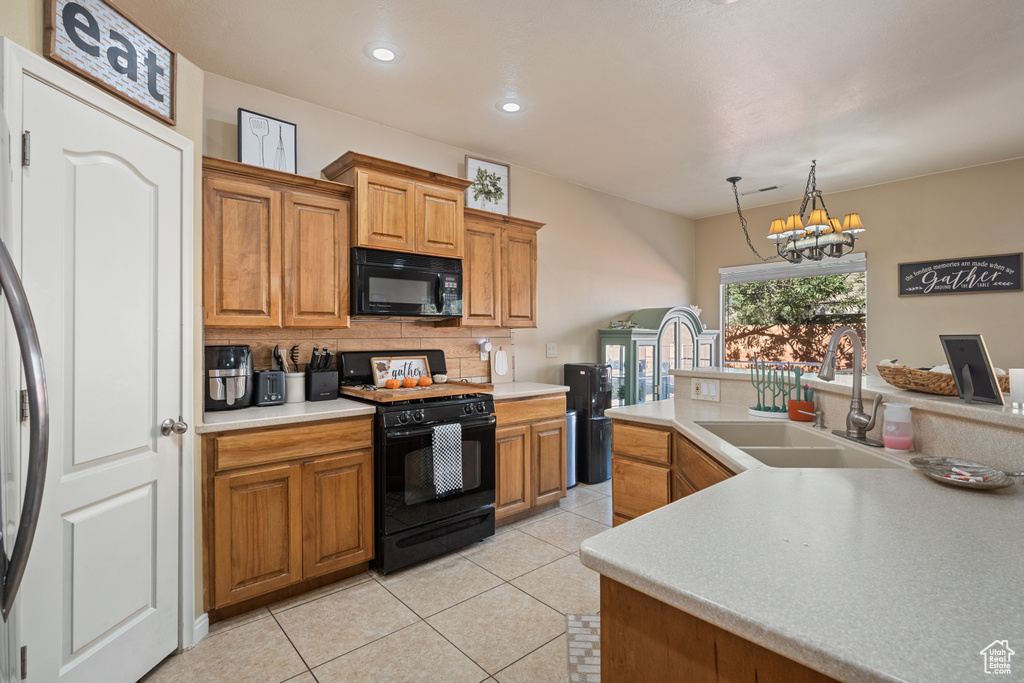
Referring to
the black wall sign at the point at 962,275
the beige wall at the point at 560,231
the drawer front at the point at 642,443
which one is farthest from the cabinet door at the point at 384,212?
the black wall sign at the point at 962,275

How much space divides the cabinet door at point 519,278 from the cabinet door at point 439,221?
53 centimetres

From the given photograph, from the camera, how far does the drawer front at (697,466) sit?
68.4 inches

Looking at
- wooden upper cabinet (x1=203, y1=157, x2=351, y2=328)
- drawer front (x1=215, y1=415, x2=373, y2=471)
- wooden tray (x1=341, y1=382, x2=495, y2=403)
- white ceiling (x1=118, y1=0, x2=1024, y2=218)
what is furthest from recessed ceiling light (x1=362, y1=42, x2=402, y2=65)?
drawer front (x1=215, y1=415, x2=373, y2=471)

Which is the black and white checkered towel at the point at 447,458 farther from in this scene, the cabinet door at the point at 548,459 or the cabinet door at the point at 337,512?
the cabinet door at the point at 548,459

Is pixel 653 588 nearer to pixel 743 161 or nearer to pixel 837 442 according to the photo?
pixel 837 442

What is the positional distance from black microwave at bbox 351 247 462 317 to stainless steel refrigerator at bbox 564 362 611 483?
4.68ft

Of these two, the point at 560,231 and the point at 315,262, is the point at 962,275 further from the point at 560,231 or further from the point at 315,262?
the point at 315,262

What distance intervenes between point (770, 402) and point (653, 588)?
216 centimetres

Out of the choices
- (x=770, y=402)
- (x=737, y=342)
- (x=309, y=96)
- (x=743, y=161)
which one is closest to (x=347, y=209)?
(x=309, y=96)

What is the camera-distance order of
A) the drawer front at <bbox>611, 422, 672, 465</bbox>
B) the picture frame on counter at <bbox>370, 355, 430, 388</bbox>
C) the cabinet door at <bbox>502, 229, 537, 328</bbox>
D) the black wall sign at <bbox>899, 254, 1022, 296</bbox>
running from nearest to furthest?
the drawer front at <bbox>611, 422, 672, 465</bbox> → the picture frame on counter at <bbox>370, 355, 430, 388</bbox> → the cabinet door at <bbox>502, 229, 537, 328</bbox> → the black wall sign at <bbox>899, 254, 1022, 296</bbox>

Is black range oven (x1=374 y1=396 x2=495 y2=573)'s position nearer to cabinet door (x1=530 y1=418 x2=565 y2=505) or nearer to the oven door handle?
the oven door handle

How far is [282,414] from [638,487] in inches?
68.8

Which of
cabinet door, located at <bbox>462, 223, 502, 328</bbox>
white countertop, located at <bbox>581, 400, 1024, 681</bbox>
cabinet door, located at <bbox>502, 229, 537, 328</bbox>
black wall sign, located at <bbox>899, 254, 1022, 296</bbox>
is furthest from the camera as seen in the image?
black wall sign, located at <bbox>899, 254, 1022, 296</bbox>

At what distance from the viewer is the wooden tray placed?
→ 8.82 feet
